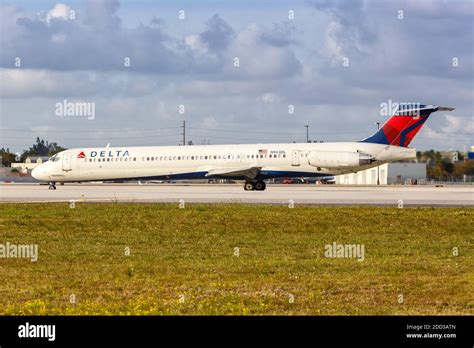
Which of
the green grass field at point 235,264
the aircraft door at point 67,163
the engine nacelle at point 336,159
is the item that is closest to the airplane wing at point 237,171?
the engine nacelle at point 336,159

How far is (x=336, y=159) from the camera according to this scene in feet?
186

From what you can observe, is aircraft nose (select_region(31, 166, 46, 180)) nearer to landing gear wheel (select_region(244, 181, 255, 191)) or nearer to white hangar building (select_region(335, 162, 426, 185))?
landing gear wheel (select_region(244, 181, 255, 191))

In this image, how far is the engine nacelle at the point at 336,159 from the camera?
186 ft

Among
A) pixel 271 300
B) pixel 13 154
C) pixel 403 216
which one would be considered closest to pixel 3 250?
Result: pixel 271 300

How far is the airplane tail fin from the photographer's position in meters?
58.4

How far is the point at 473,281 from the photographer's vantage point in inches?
634

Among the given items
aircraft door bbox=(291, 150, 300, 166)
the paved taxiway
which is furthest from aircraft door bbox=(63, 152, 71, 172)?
aircraft door bbox=(291, 150, 300, 166)

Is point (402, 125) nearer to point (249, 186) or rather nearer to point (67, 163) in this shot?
point (249, 186)

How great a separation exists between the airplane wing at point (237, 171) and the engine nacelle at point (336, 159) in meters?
4.08

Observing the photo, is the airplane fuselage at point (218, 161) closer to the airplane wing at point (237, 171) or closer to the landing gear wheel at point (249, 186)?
the airplane wing at point (237, 171)

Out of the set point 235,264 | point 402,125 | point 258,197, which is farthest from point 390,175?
point 235,264
